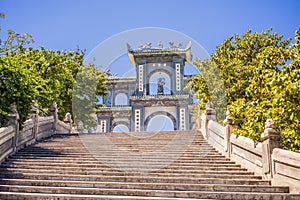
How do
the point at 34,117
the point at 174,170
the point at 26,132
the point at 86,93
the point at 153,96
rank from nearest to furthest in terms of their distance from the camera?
the point at 174,170 → the point at 26,132 → the point at 34,117 → the point at 86,93 → the point at 153,96

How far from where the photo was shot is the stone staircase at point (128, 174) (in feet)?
21.5

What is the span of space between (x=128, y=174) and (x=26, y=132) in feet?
17.2

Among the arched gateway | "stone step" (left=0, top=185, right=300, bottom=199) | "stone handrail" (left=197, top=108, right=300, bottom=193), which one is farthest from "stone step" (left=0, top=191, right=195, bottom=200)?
the arched gateway

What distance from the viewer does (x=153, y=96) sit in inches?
1085

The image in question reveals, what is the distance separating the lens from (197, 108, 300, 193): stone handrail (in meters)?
6.41

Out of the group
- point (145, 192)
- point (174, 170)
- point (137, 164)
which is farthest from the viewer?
point (137, 164)

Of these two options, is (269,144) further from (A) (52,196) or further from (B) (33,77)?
(B) (33,77)

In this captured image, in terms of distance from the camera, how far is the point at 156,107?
27609 millimetres

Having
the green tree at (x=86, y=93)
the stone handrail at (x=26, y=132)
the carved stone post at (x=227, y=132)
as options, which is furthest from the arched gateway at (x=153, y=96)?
the carved stone post at (x=227, y=132)

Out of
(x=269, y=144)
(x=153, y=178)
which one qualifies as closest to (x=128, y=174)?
(x=153, y=178)

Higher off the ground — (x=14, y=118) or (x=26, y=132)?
(x=14, y=118)

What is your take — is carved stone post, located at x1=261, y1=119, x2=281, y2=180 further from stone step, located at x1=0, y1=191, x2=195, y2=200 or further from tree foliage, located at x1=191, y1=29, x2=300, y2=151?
stone step, located at x1=0, y1=191, x2=195, y2=200

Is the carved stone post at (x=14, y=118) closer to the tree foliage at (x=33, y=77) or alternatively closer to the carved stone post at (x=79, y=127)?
the tree foliage at (x=33, y=77)

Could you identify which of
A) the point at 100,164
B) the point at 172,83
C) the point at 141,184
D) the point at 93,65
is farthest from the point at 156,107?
the point at 141,184
